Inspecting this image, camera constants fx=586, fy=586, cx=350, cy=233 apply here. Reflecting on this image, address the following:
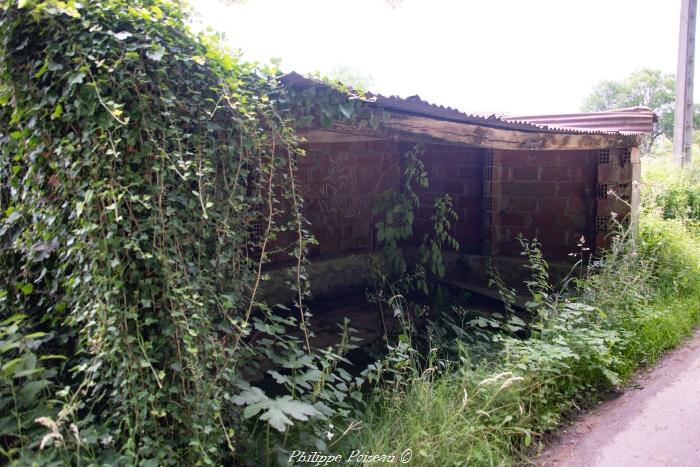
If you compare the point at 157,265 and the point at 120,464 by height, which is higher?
the point at 157,265

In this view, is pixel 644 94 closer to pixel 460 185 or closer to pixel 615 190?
pixel 460 185

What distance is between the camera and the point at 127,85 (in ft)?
8.94

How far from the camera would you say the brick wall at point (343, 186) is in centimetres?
816

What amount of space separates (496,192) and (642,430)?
15.0 ft

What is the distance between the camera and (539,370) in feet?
13.8

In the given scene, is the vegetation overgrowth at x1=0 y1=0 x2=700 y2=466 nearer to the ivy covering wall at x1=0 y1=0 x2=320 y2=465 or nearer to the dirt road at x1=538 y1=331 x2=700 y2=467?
the ivy covering wall at x1=0 y1=0 x2=320 y2=465

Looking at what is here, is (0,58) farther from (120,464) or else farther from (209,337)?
(120,464)

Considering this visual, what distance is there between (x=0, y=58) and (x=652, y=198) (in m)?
8.46

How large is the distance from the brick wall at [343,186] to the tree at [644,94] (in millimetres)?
21520

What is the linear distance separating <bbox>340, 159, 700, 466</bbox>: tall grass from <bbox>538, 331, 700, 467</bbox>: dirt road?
14 centimetres

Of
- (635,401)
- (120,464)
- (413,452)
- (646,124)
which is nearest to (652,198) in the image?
(646,124)

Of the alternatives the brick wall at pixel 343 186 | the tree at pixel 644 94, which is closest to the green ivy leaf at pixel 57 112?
the brick wall at pixel 343 186

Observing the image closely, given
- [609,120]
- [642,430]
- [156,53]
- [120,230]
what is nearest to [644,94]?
[609,120]

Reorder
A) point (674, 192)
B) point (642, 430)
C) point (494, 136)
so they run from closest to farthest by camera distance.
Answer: point (642, 430)
point (494, 136)
point (674, 192)
